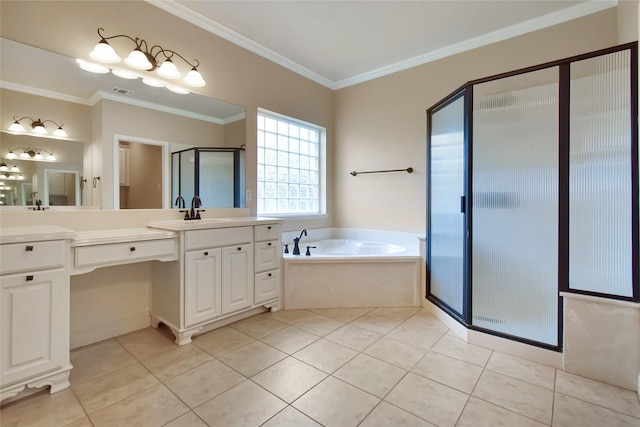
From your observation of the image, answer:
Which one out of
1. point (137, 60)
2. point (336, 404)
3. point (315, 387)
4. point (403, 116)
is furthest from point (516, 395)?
point (137, 60)

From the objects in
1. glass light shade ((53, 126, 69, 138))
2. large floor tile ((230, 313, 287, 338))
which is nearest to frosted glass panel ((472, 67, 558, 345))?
large floor tile ((230, 313, 287, 338))

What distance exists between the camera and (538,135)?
1911mm

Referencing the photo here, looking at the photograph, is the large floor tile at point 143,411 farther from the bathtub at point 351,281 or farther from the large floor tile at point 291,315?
the bathtub at point 351,281

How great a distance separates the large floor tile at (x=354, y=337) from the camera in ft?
7.01

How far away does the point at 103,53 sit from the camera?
2.02 m

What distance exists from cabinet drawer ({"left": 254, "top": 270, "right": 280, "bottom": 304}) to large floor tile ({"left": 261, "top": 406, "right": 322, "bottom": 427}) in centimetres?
125

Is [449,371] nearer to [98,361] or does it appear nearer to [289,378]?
[289,378]

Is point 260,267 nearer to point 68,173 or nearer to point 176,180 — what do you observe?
point 176,180

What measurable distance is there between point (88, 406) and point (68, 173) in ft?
4.70

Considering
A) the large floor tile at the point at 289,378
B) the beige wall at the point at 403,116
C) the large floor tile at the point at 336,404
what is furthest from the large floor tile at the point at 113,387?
the beige wall at the point at 403,116

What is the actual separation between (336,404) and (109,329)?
5.96 feet

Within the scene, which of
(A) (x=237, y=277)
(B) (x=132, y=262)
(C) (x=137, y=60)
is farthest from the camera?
(A) (x=237, y=277)

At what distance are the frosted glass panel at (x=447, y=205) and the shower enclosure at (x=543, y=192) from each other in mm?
18

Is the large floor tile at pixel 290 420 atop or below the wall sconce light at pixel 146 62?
below
